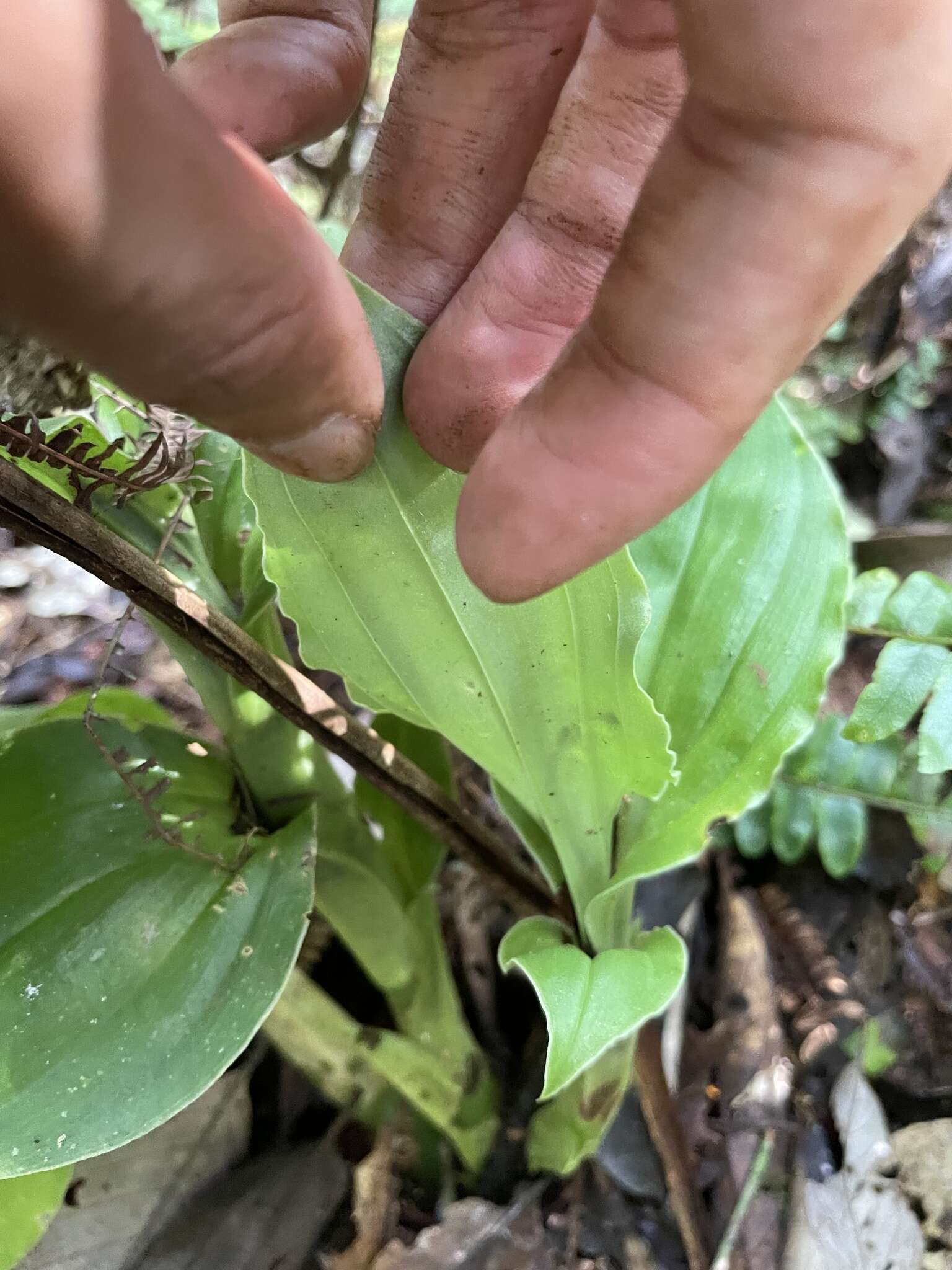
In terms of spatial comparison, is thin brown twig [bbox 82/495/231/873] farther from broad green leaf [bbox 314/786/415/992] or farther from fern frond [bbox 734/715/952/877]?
fern frond [bbox 734/715/952/877]

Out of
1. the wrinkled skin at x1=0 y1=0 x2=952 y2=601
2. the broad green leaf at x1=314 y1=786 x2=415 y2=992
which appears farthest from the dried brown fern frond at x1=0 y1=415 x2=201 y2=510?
the broad green leaf at x1=314 y1=786 x2=415 y2=992

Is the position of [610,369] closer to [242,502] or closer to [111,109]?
[111,109]

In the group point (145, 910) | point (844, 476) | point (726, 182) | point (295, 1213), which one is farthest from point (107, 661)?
point (844, 476)

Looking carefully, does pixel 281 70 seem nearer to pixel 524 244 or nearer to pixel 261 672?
pixel 524 244

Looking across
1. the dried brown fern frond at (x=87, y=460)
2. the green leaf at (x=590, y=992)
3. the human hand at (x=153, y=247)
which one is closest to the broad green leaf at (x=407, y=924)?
the green leaf at (x=590, y=992)

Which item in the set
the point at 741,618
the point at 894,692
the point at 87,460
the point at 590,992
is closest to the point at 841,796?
the point at 894,692
